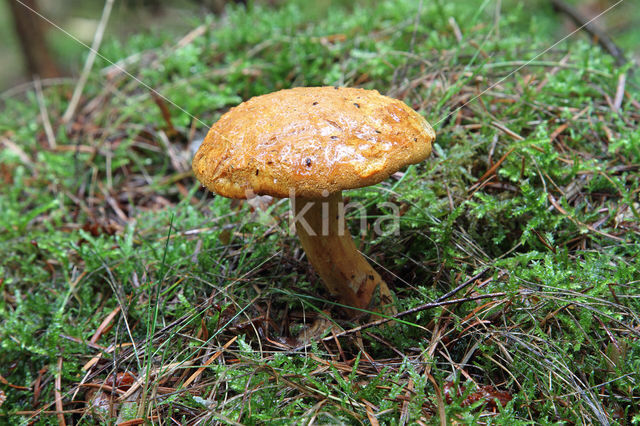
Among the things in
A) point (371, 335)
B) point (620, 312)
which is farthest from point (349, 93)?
point (620, 312)

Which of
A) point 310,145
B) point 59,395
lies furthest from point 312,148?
point 59,395

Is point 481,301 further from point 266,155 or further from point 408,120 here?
point 266,155

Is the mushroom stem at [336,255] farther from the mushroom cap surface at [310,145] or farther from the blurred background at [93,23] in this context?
the blurred background at [93,23]

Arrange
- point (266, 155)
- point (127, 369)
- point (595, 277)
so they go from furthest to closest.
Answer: point (127, 369), point (595, 277), point (266, 155)

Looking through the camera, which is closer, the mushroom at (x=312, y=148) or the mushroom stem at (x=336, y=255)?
the mushroom at (x=312, y=148)

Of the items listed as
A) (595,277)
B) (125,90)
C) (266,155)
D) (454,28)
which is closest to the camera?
(266,155)

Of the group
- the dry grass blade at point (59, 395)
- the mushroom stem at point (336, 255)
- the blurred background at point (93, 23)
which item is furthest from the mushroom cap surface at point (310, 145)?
the blurred background at point (93, 23)
